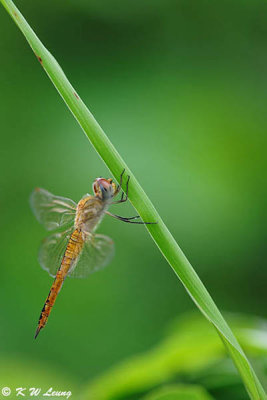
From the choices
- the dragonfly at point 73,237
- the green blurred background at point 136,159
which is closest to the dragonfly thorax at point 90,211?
the dragonfly at point 73,237

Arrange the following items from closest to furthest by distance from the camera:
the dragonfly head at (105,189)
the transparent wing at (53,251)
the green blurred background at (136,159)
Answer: the dragonfly head at (105,189) → the transparent wing at (53,251) → the green blurred background at (136,159)

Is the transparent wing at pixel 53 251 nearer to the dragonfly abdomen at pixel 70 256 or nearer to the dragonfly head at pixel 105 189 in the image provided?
the dragonfly abdomen at pixel 70 256

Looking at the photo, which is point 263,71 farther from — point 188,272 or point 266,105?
point 188,272

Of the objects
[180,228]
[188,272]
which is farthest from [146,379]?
[180,228]

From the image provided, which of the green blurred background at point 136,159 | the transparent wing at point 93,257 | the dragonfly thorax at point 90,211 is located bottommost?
the transparent wing at point 93,257

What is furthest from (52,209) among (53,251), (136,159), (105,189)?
(136,159)
